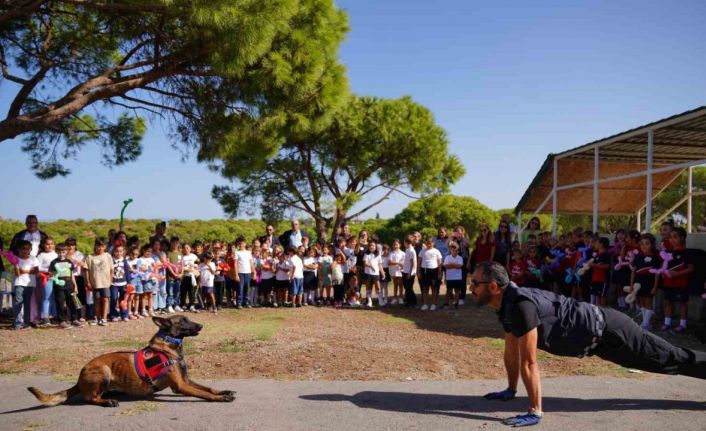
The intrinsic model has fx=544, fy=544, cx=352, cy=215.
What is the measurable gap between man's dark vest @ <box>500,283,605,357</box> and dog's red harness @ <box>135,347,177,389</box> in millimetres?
2963

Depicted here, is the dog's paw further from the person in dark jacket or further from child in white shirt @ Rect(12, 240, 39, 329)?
child in white shirt @ Rect(12, 240, 39, 329)

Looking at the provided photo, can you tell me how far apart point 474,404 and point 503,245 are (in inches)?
312

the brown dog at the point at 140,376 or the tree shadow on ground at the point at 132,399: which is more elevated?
the brown dog at the point at 140,376

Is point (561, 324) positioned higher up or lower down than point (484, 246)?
lower down

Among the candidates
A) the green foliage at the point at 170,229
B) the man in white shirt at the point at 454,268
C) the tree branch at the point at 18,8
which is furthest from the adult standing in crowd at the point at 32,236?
the green foliage at the point at 170,229

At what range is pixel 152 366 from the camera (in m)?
4.81

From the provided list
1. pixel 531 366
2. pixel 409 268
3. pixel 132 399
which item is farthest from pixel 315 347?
pixel 409 268

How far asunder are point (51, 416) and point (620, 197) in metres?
16.1

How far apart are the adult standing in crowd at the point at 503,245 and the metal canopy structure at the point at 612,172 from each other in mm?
2207

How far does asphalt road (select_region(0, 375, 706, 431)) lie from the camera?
429 cm

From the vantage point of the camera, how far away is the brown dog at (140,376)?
4762 millimetres

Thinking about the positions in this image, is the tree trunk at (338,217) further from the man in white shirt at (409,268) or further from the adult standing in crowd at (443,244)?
the man in white shirt at (409,268)

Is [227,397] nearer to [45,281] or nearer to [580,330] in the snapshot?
[580,330]

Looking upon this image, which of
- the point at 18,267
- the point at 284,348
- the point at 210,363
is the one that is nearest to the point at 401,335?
the point at 284,348
